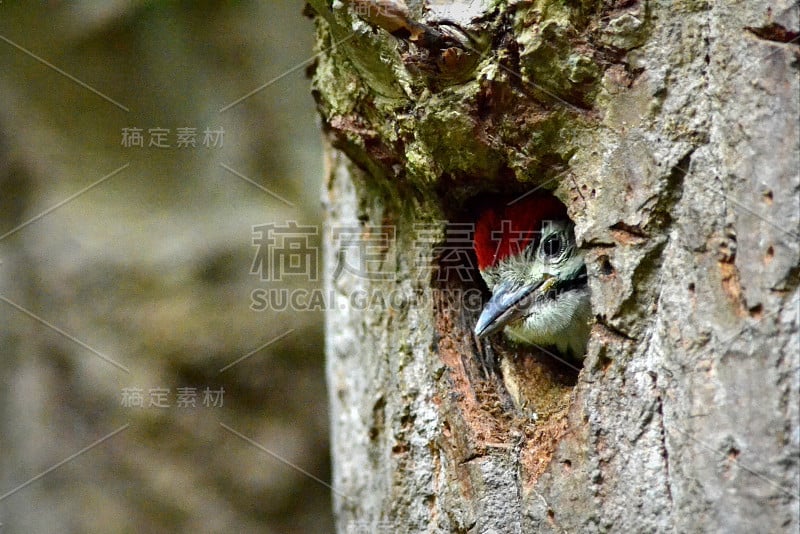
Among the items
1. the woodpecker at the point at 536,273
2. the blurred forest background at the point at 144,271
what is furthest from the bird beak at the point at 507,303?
the blurred forest background at the point at 144,271

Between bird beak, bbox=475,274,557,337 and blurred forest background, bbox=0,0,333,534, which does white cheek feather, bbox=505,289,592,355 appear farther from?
blurred forest background, bbox=0,0,333,534

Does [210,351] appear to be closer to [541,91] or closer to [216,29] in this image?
[216,29]

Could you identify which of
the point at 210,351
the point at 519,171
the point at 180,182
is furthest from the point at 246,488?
the point at 519,171

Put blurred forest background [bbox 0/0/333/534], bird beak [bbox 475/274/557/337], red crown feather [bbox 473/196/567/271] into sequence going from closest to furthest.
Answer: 1. bird beak [bbox 475/274/557/337]
2. red crown feather [bbox 473/196/567/271]
3. blurred forest background [bbox 0/0/333/534]

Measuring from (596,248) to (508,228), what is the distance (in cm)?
82

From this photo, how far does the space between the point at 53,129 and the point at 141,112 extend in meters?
0.53

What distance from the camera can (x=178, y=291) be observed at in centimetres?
506

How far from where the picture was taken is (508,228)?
9.09 ft

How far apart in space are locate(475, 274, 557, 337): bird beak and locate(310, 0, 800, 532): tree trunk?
0.06 meters

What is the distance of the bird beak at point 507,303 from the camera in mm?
2562

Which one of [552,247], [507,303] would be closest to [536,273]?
[552,247]

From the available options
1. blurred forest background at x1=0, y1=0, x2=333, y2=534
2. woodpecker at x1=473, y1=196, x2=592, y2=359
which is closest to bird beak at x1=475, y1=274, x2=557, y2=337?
woodpecker at x1=473, y1=196, x2=592, y2=359

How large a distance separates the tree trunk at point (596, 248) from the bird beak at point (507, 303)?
0.06 m

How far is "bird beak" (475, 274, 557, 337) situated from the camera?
2562 millimetres
